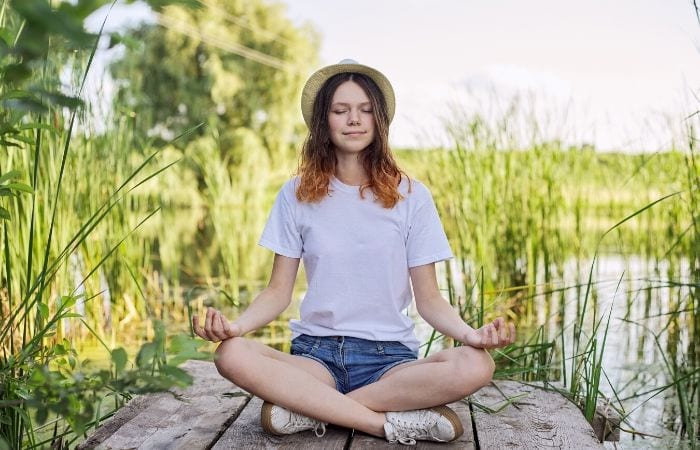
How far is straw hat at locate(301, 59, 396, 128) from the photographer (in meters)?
2.32

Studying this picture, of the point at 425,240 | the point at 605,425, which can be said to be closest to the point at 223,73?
the point at 425,240

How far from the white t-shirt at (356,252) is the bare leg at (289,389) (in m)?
0.22

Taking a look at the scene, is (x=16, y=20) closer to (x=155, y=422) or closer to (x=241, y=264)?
(x=155, y=422)

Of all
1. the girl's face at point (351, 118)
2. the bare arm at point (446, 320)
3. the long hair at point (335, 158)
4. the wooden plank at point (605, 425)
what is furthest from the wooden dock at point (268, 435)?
the girl's face at point (351, 118)

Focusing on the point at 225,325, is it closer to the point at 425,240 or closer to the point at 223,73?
the point at 425,240

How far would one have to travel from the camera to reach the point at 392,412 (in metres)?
2.06

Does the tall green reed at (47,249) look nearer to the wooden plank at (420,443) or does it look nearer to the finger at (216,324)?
the finger at (216,324)

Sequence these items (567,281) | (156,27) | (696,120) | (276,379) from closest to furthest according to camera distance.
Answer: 1. (276,379)
2. (696,120)
3. (567,281)
4. (156,27)

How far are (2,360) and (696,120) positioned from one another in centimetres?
286

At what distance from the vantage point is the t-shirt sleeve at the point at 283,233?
2.32 metres

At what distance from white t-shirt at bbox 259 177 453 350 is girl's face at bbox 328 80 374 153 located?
13 centimetres

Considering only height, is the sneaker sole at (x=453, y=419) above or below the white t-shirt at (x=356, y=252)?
below

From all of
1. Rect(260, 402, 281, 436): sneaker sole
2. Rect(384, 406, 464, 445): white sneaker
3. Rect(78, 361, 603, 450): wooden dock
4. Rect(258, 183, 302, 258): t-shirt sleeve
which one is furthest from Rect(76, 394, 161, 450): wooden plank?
Rect(384, 406, 464, 445): white sneaker

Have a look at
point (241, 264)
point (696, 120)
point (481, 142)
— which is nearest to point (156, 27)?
point (241, 264)
